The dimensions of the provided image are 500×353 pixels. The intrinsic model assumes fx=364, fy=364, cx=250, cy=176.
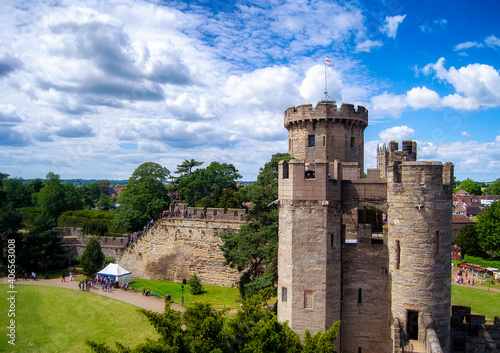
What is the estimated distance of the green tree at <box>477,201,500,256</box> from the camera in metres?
47.5

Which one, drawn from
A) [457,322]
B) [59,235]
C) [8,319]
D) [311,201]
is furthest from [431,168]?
[59,235]

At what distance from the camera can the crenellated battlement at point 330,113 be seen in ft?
91.5

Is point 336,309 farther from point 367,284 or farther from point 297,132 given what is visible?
point 297,132

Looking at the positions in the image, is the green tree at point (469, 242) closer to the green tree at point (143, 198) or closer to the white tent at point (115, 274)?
the green tree at point (143, 198)

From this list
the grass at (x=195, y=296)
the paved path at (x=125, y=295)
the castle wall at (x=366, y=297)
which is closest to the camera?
the castle wall at (x=366, y=297)

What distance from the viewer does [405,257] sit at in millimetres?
14750

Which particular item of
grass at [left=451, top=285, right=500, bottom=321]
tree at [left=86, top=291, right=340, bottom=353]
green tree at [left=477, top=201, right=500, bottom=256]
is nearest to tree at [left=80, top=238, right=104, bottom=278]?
tree at [left=86, top=291, right=340, bottom=353]

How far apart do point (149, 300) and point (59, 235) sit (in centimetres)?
1877

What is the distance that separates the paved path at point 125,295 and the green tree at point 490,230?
4166 centimetres

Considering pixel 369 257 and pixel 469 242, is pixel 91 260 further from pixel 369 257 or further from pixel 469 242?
pixel 469 242

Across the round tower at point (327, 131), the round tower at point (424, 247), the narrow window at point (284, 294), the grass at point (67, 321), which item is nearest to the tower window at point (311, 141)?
the round tower at point (327, 131)

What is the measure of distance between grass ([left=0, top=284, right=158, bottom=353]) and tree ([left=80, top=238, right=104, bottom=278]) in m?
5.26

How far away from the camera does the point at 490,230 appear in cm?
4853

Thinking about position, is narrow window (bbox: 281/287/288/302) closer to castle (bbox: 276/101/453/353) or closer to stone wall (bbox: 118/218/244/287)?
castle (bbox: 276/101/453/353)
